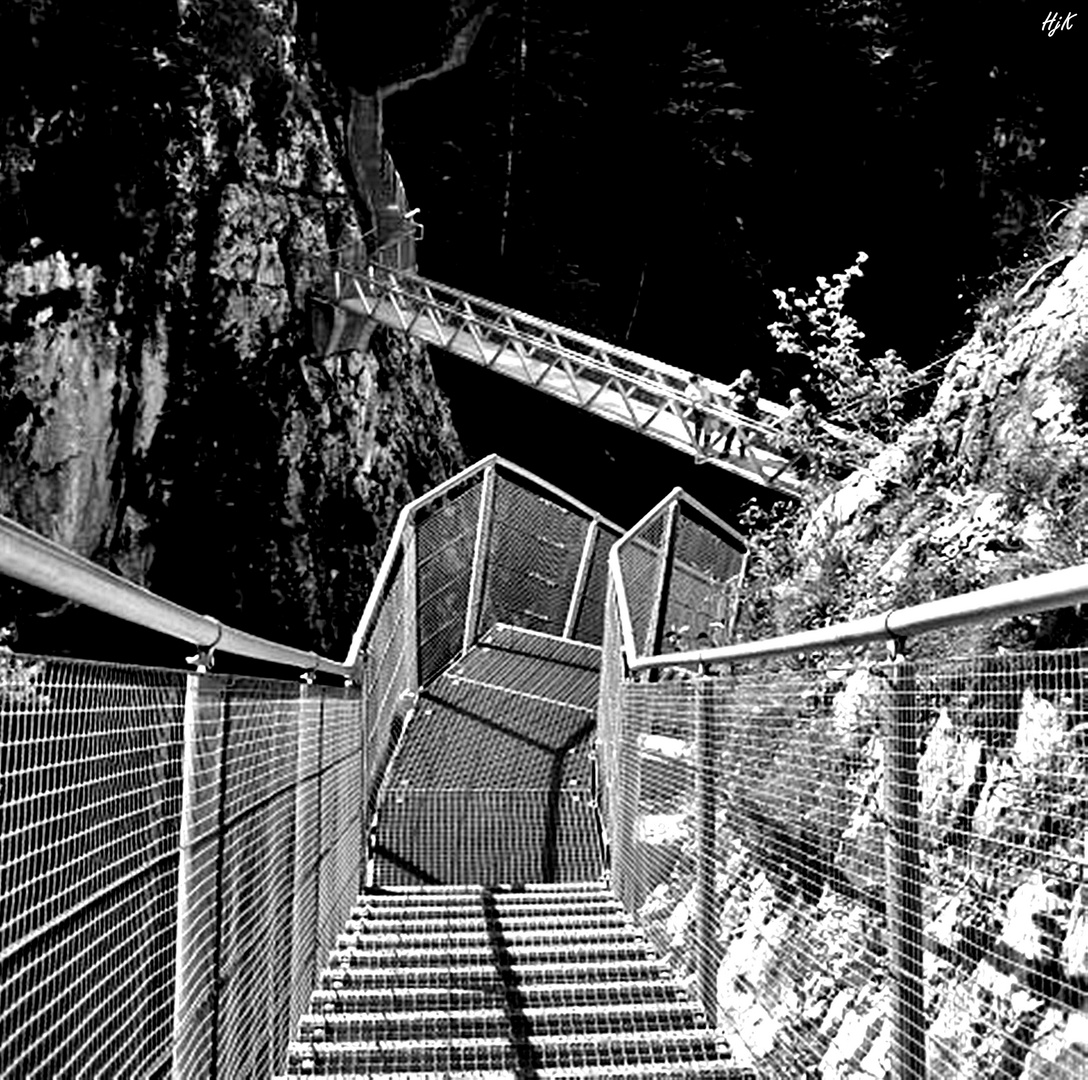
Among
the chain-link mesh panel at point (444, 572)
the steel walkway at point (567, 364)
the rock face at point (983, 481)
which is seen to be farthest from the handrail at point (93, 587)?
the steel walkway at point (567, 364)

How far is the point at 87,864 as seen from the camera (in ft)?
5.98

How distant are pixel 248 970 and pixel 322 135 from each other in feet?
63.5

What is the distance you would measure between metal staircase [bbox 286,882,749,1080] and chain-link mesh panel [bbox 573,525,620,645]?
22.4 feet

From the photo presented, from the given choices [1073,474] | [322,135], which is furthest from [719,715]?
[322,135]

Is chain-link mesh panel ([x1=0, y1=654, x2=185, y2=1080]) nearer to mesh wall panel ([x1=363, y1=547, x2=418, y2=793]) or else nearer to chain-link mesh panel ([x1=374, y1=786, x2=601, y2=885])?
mesh wall panel ([x1=363, y1=547, x2=418, y2=793])

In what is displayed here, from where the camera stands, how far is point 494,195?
2544 cm

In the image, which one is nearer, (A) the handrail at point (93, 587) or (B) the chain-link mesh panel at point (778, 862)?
(A) the handrail at point (93, 587)

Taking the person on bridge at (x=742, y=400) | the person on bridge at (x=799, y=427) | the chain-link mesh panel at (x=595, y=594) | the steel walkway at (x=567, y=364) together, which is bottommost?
the chain-link mesh panel at (x=595, y=594)

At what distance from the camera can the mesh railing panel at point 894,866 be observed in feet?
6.83

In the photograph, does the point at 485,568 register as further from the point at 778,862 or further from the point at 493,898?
the point at 778,862

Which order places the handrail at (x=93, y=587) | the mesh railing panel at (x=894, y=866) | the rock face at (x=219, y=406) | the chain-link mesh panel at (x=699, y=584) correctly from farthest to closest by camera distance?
the rock face at (x=219, y=406)
the chain-link mesh panel at (x=699, y=584)
the mesh railing panel at (x=894, y=866)
the handrail at (x=93, y=587)

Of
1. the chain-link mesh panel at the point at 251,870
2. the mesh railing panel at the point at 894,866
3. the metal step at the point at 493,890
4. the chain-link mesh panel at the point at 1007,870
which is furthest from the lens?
the metal step at the point at 493,890

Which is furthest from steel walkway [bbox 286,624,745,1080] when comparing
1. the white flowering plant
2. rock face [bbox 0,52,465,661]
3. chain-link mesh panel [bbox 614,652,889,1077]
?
rock face [bbox 0,52,465,661]

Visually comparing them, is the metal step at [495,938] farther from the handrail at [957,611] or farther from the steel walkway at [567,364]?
the steel walkway at [567,364]
